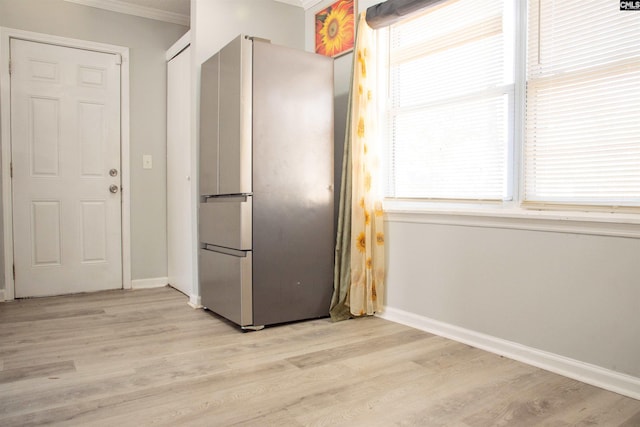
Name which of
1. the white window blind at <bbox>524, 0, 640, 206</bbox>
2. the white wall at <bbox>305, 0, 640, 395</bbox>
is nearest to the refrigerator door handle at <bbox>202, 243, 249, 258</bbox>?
the white wall at <bbox>305, 0, 640, 395</bbox>

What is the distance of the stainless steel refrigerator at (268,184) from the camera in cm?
264

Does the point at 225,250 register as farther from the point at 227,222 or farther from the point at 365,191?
the point at 365,191

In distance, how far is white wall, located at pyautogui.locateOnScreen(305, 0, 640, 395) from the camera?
1788 mm

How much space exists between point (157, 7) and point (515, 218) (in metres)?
3.39

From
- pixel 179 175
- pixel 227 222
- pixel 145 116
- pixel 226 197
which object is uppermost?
pixel 145 116

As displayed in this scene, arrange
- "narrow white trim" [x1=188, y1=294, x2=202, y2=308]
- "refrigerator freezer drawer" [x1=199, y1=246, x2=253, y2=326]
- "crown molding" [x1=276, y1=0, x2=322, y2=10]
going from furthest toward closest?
"crown molding" [x1=276, y1=0, x2=322, y2=10] → "narrow white trim" [x1=188, y1=294, x2=202, y2=308] → "refrigerator freezer drawer" [x1=199, y1=246, x2=253, y2=326]

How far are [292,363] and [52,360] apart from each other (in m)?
1.13

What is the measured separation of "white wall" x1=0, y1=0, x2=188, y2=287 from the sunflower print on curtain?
200cm

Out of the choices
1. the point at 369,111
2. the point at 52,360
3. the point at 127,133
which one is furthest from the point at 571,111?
the point at 127,133

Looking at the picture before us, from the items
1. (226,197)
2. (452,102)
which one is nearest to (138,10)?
(226,197)

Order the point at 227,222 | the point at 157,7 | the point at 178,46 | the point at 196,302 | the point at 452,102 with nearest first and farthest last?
the point at 452,102, the point at 227,222, the point at 196,302, the point at 178,46, the point at 157,7

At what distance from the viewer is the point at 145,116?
155 inches

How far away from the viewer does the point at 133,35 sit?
389cm

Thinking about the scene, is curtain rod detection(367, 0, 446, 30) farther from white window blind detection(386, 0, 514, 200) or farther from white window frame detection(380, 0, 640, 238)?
white window frame detection(380, 0, 640, 238)
